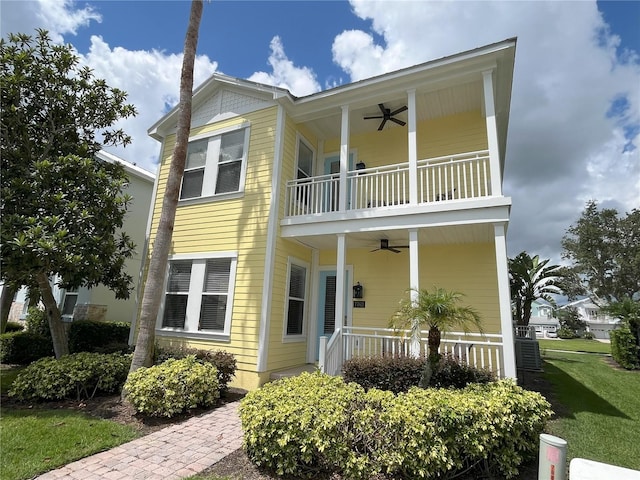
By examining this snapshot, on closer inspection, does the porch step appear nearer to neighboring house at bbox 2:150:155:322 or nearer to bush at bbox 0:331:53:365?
neighboring house at bbox 2:150:155:322

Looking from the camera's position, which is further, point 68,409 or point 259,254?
point 259,254

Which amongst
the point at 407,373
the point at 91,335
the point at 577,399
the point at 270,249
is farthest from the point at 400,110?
the point at 91,335

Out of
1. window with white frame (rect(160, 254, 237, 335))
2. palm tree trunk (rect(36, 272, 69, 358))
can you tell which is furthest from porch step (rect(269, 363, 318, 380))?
palm tree trunk (rect(36, 272, 69, 358))

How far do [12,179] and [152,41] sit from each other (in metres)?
5.03

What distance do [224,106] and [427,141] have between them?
19.7 ft

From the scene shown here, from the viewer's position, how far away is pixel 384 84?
8.02 metres

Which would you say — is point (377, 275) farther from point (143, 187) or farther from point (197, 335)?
point (143, 187)

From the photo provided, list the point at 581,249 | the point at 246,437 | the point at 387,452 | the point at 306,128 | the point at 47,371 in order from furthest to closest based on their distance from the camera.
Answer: the point at 581,249, the point at 306,128, the point at 47,371, the point at 246,437, the point at 387,452

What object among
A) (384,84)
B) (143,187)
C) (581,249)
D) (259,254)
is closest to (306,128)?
(384,84)

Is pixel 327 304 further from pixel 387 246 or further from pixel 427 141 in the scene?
pixel 427 141

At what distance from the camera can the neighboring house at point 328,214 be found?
24.3 ft

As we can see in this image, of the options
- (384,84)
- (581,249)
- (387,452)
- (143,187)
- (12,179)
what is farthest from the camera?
(581,249)

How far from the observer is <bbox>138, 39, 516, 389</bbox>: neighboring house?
7410 mm

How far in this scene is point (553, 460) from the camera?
2.77m
